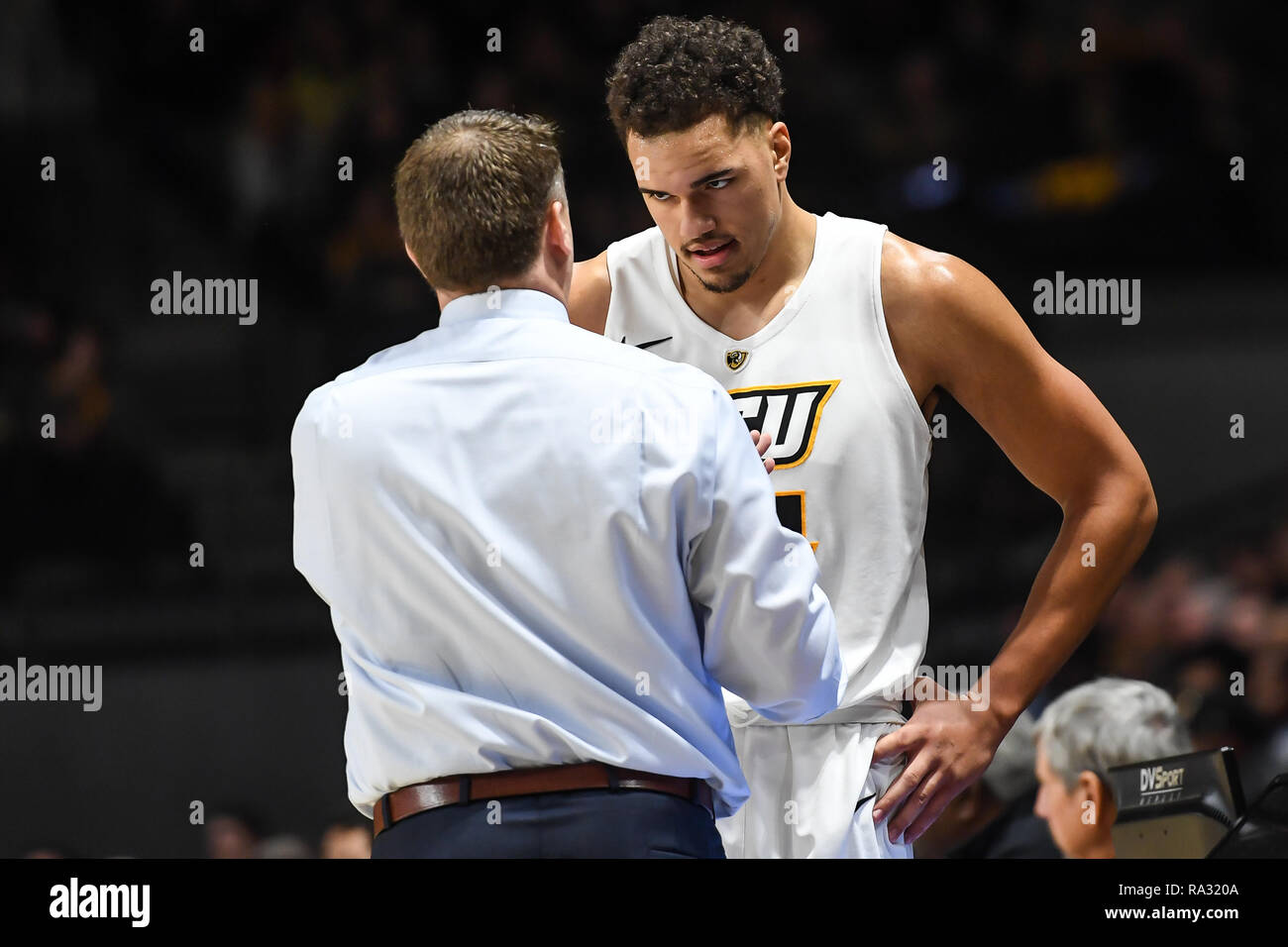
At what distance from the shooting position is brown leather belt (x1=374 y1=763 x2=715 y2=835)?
1676mm

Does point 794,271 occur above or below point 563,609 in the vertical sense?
above

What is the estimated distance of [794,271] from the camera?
2.37m

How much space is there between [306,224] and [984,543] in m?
2.74

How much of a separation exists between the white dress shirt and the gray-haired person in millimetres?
1317

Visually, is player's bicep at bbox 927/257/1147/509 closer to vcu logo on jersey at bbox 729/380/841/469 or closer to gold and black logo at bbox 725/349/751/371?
vcu logo on jersey at bbox 729/380/841/469

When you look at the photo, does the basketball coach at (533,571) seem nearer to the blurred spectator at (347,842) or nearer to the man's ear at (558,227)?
the man's ear at (558,227)

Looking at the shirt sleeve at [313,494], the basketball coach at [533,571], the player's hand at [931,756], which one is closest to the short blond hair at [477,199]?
the basketball coach at [533,571]

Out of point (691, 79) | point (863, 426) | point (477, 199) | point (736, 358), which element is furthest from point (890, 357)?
point (477, 199)

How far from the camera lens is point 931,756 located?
7.13 feet

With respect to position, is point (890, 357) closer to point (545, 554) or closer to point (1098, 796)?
point (545, 554)

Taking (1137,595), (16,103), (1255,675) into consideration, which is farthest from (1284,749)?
(16,103)

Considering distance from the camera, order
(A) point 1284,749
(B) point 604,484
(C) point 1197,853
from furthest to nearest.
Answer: (A) point 1284,749 < (C) point 1197,853 < (B) point 604,484

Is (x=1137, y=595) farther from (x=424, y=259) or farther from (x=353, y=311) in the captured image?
(x=424, y=259)

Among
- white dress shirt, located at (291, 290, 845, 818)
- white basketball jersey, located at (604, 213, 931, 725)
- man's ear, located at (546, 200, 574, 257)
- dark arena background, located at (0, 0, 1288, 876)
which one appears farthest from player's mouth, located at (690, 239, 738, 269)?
dark arena background, located at (0, 0, 1288, 876)
